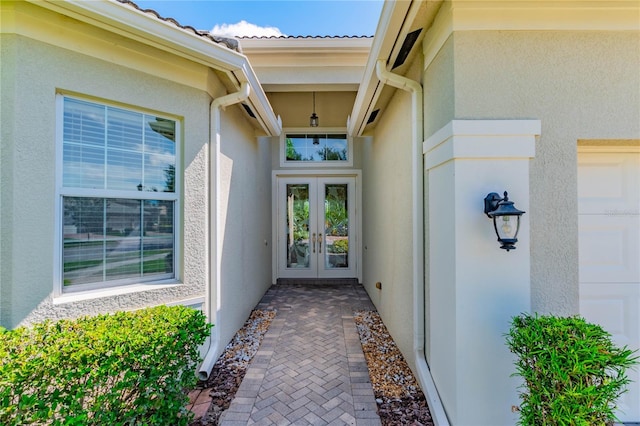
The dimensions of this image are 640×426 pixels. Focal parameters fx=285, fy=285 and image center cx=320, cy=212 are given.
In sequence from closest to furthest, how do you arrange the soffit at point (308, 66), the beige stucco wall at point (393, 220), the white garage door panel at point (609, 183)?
the white garage door panel at point (609, 183)
the beige stucco wall at point (393, 220)
the soffit at point (308, 66)

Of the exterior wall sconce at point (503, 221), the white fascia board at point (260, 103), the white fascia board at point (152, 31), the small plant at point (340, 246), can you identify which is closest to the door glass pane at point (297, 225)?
the small plant at point (340, 246)

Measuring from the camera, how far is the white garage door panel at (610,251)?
2732 mm

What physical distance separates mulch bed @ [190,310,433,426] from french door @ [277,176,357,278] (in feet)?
11.0

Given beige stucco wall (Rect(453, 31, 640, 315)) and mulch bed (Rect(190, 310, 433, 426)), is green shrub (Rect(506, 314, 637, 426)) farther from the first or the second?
mulch bed (Rect(190, 310, 433, 426))

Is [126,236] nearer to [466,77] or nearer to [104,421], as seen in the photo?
[104,421]

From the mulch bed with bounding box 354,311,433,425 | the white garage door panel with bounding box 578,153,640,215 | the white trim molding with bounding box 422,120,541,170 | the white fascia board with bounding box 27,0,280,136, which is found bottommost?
the mulch bed with bounding box 354,311,433,425

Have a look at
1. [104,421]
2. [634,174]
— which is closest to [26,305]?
[104,421]

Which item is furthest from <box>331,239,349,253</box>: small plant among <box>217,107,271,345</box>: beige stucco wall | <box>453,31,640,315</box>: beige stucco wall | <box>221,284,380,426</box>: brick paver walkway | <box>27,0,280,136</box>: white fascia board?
<box>453,31,640,315</box>: beige stucco wall

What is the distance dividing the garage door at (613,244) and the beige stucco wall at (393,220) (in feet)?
5.58

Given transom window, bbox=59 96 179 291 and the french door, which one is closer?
transom window, bbox=59 96 179 291

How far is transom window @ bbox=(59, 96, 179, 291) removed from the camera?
9.62ft

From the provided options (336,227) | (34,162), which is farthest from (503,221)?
(336,227)

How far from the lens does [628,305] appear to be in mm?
2746

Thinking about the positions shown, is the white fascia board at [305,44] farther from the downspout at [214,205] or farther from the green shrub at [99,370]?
the green shrub at [99,370]
